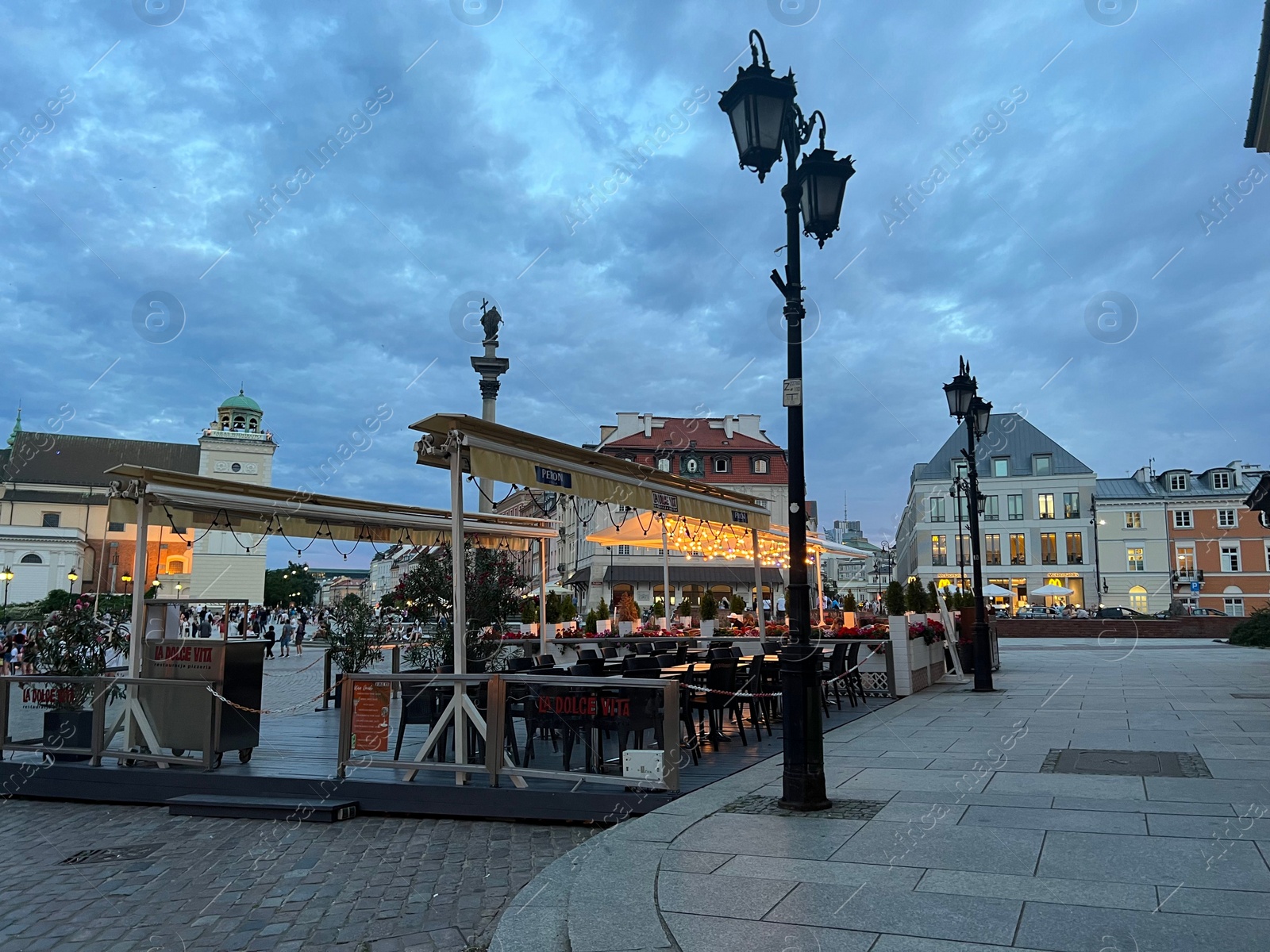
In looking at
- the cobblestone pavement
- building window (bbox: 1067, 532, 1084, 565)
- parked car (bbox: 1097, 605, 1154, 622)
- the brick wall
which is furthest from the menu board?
building window (bbox: 1067, 532, 1084, 565)

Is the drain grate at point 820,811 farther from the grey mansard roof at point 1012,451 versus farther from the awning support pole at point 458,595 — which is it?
the grey mansard roof at point 1012,451

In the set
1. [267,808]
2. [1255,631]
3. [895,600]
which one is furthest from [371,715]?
[1255,631]

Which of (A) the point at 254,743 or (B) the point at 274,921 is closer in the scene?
(B) the point at 274,921

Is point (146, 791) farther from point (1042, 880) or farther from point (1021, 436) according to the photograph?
point (1021, 436)

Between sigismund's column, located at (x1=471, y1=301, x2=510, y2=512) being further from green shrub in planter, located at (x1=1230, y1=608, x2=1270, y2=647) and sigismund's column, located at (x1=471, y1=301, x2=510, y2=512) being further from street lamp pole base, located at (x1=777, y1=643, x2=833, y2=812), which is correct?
green shrub in planter, located at (x1=1230, y1=608, x2=1270, y2=647)

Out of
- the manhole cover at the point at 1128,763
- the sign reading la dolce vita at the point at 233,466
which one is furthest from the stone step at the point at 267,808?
the sign reading la dolce vita at the point at 233,466

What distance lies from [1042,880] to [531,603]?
20.7 m

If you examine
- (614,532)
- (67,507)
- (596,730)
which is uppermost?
(67,507)

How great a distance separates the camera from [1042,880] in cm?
475

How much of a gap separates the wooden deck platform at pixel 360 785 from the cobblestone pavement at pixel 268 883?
16 cm

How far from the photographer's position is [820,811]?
6.56 meters

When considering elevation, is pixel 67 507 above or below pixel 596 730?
above

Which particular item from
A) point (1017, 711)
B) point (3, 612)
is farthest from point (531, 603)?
point (3, 612)

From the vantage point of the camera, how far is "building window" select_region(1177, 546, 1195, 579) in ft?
212
